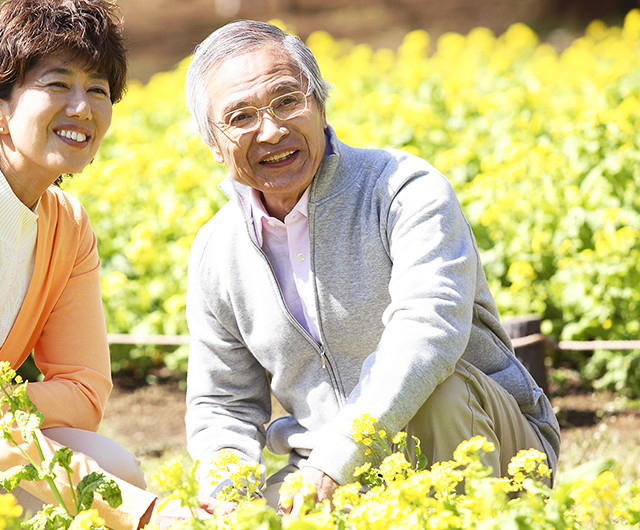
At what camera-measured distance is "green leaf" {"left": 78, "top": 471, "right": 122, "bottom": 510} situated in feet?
5.65

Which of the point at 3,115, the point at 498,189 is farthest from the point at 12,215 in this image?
the point at 498,189

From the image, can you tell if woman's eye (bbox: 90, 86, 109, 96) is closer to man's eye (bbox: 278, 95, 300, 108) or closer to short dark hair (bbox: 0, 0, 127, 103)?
short dark hair (bbox: 0, 0, 127, 103)

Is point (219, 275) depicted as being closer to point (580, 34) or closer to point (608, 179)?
point (608, 179)

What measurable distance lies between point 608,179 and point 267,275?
2.51 m

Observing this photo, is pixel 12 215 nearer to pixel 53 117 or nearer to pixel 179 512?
pixel 53 117

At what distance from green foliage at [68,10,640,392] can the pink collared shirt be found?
57 cm

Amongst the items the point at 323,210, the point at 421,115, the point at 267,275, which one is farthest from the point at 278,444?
the point at 421,115

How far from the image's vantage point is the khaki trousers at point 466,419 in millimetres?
2053

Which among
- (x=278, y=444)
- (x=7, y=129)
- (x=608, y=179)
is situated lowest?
(x=278, y=444)

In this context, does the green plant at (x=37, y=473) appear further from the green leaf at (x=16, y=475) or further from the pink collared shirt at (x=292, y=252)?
the pink collared shirt at (x=292, y=252)

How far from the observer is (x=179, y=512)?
202 cm

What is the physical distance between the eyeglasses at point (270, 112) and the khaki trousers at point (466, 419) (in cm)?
75

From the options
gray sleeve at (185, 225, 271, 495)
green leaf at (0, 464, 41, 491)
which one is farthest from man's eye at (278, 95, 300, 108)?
green leaf at (0, 464, 41, 491)

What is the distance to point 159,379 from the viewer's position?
493cm
